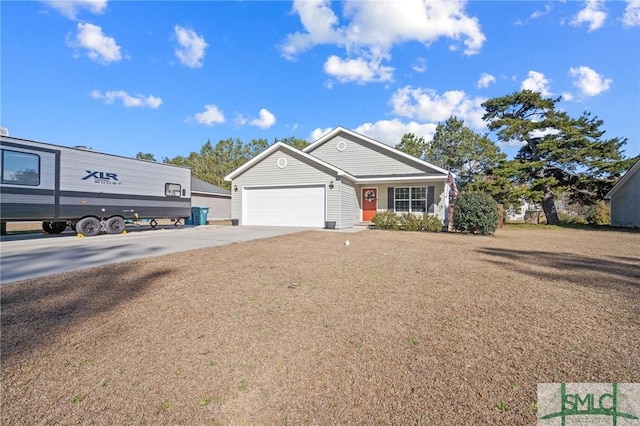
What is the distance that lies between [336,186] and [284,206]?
3.39m

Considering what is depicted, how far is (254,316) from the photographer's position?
11.6 feet

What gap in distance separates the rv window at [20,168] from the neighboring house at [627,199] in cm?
2927

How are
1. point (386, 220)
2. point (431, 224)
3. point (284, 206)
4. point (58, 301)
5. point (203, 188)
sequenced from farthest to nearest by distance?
point (203, 188) → point (284, 206) → point (386, 220) → point (431, 224) → point (58, 301)

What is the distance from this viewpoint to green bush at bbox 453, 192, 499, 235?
13133 mm

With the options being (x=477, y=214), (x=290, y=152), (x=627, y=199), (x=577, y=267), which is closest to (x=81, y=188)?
(x=290, y=152)

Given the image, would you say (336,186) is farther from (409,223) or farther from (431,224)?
(431,224)

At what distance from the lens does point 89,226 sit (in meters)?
11.2

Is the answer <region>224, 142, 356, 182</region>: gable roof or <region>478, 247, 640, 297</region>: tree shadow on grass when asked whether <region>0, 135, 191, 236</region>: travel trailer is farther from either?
<region>478, 247, 640, 297</region>: tree shadow on grass

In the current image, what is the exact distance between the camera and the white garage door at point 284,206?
52.6 feet

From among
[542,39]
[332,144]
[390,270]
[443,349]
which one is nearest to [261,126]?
[332,144]

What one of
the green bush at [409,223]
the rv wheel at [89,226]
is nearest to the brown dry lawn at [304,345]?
the rv wheel at [89,226]

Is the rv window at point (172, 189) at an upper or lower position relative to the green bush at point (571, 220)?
upper

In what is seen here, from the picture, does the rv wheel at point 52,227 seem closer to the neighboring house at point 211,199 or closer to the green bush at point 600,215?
the neighboring house at point 211,199

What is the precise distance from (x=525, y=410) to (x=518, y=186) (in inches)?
950
